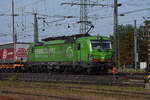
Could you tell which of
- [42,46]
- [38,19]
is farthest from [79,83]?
[38,19]

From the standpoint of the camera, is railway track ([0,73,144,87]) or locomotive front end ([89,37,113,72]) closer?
railway track ([0,73,144,87])

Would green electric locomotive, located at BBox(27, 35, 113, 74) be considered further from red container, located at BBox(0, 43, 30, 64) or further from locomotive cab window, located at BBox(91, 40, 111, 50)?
red container, located at BBox(0, 43, 30, 64)

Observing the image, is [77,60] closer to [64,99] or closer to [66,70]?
[66,70]

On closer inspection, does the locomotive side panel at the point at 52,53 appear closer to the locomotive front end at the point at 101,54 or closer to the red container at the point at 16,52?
the locomotive front end at the point at 101,54

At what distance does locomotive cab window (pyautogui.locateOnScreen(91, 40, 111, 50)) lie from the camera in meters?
30.1

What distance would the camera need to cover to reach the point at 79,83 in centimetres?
2348

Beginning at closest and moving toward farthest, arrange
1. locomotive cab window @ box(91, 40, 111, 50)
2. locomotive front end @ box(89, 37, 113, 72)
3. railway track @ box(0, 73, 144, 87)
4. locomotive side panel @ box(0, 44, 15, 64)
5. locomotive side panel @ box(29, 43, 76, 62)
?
railway track @ box(0, 73, 144, 87) < locomotive front end @ box(89, 37, 113, 72) < locomotive cab window @ box(91, 40, 111, 50) < locomotive side panel @ box(29, 43, 76, 62) < locomotive side panel @ box(0, 44, 15, 64)

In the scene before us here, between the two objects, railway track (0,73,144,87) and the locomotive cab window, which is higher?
the locomotive cab window

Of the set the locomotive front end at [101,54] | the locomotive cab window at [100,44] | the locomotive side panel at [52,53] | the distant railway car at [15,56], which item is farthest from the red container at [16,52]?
the locomotive front end at [101,54]

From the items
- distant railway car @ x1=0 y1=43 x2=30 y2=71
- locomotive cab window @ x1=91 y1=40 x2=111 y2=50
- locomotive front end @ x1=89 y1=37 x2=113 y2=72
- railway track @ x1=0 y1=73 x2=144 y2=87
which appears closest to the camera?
railway track @ x1=0 y1=73 x2=144 y2=87

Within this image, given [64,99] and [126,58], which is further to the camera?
[126,58]

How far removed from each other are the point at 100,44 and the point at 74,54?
2599 mm

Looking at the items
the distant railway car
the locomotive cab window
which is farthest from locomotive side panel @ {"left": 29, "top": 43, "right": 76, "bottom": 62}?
the distant railway car

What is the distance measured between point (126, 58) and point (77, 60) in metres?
58.2
